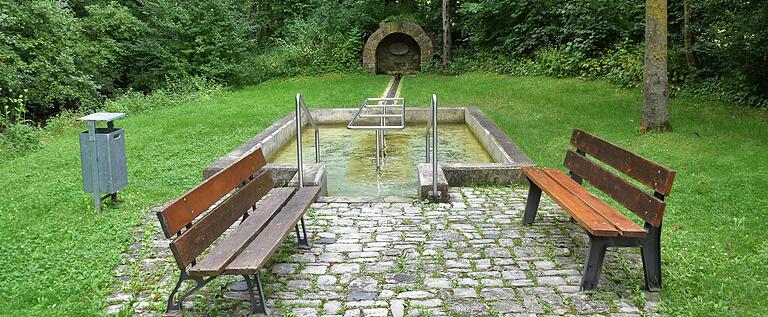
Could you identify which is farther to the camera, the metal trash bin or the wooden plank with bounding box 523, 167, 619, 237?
the metal trash bin

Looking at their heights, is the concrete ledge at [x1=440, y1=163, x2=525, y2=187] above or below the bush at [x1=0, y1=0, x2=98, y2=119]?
below

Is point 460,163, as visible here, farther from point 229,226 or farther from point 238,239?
point 238,239

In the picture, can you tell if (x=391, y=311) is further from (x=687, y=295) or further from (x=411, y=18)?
(x=411, y=18)

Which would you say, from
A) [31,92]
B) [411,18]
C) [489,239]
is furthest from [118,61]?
[489,239]

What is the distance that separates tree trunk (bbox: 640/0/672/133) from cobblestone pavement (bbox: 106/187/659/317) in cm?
473

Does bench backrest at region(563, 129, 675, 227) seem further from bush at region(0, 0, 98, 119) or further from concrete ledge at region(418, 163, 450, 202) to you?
bush at region(0, 0, 98, 119)

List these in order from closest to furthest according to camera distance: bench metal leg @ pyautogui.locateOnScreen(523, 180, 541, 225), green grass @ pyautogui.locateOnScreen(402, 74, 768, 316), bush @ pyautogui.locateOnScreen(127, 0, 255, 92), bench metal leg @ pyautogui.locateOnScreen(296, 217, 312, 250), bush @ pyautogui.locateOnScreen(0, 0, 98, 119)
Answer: green grass @ pyautogui.locateOnScreen(402, 74, 768, 316), bench metal leg @ pyautogui.locateOnScreen(296, 217, 312, 250), bench metal leg @ pyautogui.locateOnScreen(523, 180, 541, 225), bush @ pyautogui.locateOnScreen(0, 0, 98, 119), bush @ pyautogui.locateOnScreen(127, 0, 255, 92)

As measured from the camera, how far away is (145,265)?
5047 mm

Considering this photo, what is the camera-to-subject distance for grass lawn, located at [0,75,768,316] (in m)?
4.50

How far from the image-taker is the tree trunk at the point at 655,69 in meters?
9.91

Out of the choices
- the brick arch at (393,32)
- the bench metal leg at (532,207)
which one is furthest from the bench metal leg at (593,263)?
the brick arch at (393,32)

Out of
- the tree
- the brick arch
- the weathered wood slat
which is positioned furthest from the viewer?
the brick arch

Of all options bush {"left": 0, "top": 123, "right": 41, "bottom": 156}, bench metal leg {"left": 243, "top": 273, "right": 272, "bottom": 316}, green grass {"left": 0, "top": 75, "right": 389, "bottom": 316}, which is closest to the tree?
green grass {"left": 0, "top": 75, "right": 389, "bottom": 316}

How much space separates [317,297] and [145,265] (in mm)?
1499
